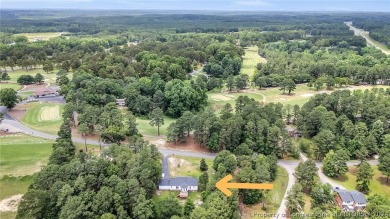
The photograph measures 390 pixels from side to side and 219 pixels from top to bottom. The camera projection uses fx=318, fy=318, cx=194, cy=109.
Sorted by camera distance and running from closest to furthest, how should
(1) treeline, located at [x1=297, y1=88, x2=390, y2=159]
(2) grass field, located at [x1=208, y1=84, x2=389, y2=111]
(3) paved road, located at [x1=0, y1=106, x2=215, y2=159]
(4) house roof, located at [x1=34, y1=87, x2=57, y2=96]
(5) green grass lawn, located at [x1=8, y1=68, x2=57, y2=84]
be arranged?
(1) treeline, located at [x1=297, y1=88, x2=390, y2=159], (3) paved road, located at [x1=0, y1=106, x2=215, y2=159], (2) grass field, located at [x1=208, y1=84, x2=389, y2=111], (4) house roof, located at [x1=34, y1=87, x2=57, y2=96], (5) green grass lawn, located at [x1=8, y1=68, x2=57, y2=84]

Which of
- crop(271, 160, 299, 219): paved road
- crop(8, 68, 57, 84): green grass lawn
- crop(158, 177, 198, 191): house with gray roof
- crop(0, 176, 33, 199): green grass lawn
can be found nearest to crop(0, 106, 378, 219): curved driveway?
crop(271, 160, 299, 219): paved road

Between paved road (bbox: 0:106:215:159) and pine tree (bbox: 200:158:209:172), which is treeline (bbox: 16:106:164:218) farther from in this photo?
paved road (bbox: 0:106:215:159)

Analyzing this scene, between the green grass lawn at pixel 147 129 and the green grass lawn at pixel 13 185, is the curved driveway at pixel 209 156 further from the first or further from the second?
the green grass lawn at pixel 13 185

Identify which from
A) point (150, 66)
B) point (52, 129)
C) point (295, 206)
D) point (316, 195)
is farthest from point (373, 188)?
point (150, 66)

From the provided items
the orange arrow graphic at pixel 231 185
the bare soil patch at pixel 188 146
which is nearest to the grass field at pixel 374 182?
the orange arrow graphic at pixel 231 185

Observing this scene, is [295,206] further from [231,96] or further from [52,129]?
[231,96]

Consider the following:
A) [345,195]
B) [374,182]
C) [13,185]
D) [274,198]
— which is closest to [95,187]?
[13,185]
